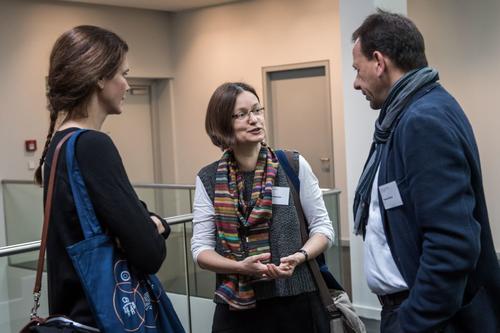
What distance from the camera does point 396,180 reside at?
1.62 m

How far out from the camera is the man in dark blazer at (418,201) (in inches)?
58.9

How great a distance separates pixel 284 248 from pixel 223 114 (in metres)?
0.54

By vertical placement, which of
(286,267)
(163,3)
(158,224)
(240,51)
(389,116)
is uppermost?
(163,3)

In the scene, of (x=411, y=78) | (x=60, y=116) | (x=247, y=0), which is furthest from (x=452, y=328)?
(x=247, y=0)

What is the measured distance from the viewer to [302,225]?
2320mm

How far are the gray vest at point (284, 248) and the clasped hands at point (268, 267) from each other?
5 cm

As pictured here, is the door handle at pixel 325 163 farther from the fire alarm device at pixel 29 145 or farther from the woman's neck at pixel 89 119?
the woman's neck at pixel 89 119

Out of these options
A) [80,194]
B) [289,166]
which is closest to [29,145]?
[289,166]

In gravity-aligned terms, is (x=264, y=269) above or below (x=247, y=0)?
below

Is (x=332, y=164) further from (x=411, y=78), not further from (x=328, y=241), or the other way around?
(x=411, y=78)

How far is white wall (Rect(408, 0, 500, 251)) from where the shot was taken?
240 inches

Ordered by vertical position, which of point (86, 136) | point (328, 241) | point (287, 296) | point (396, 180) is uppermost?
point (86, 136)

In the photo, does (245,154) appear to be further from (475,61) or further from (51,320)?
(475,61)

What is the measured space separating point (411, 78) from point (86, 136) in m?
0.82
